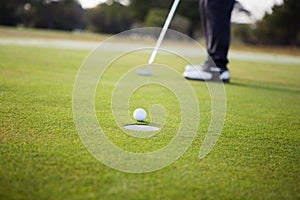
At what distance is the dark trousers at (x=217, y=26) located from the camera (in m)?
5.54

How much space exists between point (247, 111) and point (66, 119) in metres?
1.83

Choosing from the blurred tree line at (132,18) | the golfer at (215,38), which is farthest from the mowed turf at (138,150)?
the blurred tree line at (132,18)

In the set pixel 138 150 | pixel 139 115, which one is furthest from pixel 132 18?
pixel 138 150

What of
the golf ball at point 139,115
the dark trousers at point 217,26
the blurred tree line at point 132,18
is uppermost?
the dark trousers at point 217,26

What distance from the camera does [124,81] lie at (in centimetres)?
528

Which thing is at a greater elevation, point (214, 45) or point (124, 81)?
point (214, 45)

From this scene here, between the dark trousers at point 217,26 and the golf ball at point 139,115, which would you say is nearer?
the golf ball at point 139,115

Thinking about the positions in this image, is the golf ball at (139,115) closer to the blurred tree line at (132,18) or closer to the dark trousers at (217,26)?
the dark trousers at (217,26)

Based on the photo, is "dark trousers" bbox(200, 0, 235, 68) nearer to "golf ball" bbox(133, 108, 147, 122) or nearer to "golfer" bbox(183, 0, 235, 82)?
"golfer" bbox(183, 0, 235, 82)

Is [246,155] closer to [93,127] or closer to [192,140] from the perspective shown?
[192,140]

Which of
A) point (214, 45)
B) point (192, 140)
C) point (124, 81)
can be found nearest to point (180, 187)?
point (192, 140)

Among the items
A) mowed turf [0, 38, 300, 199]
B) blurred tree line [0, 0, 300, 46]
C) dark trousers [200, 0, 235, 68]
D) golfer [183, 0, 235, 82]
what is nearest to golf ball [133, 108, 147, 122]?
mowed turf [0, 38, 300, 199]

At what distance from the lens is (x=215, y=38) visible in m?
5.71

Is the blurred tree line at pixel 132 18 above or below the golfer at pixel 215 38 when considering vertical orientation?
below
